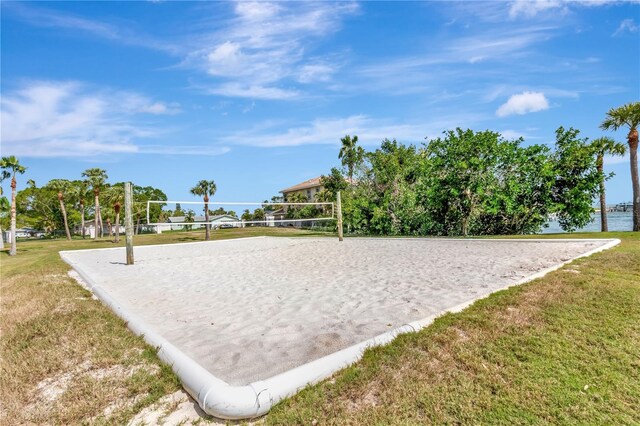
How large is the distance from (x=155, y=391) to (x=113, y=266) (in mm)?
7378

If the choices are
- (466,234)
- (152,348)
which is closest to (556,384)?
(152,348)

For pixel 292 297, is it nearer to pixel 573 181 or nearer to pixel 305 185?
pixel 573 181

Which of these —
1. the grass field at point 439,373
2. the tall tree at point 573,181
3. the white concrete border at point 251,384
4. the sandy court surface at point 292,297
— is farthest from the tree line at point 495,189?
the white concrete border at point 251,384

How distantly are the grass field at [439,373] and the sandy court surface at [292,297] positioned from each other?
1.27 feet

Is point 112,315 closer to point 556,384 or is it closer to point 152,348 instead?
point 152,348

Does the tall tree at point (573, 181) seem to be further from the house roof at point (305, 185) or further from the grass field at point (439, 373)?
the house roof at point (305, 185)

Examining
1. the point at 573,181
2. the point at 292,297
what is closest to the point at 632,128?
the point at 573,181

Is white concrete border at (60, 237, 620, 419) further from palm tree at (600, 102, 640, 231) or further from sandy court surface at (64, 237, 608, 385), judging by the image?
palm tree at (600, 102, 640, 231)

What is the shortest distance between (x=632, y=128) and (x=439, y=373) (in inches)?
861

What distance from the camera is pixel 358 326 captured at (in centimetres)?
331

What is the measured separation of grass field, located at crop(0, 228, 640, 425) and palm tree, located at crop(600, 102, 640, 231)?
17.4 m

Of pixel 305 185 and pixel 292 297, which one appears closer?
pixel 292 297

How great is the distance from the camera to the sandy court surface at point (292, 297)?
113 inches

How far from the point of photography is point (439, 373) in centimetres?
239
